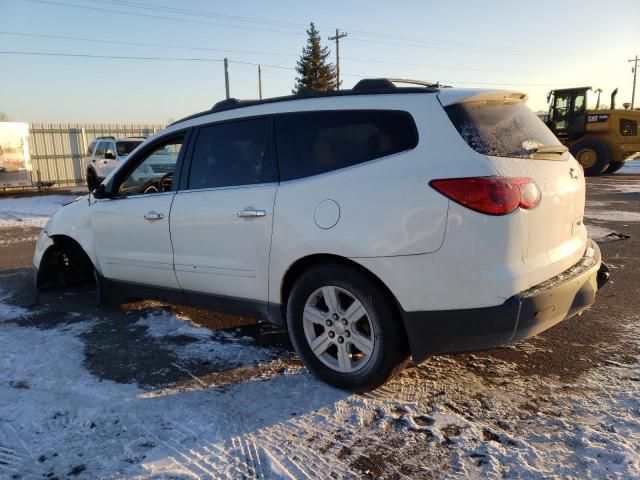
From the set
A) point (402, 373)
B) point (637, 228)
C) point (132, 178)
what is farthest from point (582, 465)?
point (637, 228)

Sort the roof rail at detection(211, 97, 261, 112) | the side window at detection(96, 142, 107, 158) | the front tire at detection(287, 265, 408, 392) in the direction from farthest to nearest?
1. the side window at detection(96, 142, 107, 158)
2. the roof rail at detection(211, 97, 261, 112)
3. the front tire at detection(287, 265, 408, 392)

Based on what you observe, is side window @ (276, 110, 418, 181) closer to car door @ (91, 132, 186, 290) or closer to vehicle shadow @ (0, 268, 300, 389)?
car door @ (91, 132, 186, 290)

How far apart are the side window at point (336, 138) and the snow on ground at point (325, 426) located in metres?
1.42

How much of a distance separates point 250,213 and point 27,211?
41.5ft

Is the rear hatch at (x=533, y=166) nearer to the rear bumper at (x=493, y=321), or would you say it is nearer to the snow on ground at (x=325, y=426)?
the rear bumper at (x=493, y=321)

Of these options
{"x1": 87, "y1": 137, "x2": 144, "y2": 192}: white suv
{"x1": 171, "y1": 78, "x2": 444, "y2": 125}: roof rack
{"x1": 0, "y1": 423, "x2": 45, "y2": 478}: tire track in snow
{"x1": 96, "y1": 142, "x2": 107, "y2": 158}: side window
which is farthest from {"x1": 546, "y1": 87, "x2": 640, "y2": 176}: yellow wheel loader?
{"x1": 0, "y1": 423, "x2": 45, "y2": 478}: tire track in snow

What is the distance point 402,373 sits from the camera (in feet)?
11.0

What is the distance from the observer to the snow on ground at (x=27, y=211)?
1148cm

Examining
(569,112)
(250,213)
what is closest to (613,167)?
(569,112)

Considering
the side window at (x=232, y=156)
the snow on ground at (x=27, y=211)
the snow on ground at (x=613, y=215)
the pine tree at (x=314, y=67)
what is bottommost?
the snow on ground at (x=27, y=211)

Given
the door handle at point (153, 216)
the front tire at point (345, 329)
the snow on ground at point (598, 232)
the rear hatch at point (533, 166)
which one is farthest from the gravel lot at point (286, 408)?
the snow on ground at point (598, 232)

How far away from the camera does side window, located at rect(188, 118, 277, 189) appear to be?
3516 millimetres

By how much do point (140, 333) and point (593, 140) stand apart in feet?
63.4

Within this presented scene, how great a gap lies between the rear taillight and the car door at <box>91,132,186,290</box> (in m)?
2.30
